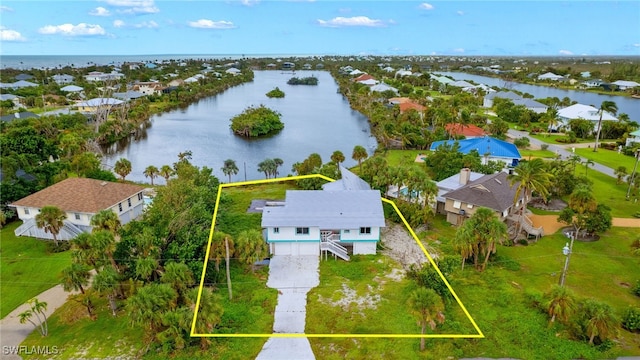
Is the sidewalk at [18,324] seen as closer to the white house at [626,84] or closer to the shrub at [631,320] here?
the shrub at [631,320]

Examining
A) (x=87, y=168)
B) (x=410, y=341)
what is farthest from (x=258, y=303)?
(x=87, y=168)

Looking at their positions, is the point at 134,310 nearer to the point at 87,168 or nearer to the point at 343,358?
the point at 343,358

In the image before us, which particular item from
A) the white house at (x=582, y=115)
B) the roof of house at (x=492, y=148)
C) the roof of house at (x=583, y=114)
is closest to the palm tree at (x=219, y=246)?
the roof of house at (x=492, y=148)

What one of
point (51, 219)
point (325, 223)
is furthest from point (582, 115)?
point (51, 219)

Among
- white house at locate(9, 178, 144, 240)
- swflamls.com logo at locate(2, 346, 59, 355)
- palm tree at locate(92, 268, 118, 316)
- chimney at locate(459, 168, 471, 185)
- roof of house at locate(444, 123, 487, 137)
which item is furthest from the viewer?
roof of house at locate(444, 123, 487, 137)

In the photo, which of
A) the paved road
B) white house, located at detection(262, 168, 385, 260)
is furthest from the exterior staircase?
the paved road

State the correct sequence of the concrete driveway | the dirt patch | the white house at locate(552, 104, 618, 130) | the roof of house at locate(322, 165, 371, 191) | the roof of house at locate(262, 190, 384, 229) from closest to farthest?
the concrete driveway → the roof of house at locate(262, 190, 384, 229) → the dirt patch → the roof of house at locate(322, 165, 371, 191) → the white house at locate(552, 104, 618, 130)

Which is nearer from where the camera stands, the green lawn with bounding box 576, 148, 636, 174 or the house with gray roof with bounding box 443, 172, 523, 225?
the house with gray roof with bounding box 443, 172, 523, 225

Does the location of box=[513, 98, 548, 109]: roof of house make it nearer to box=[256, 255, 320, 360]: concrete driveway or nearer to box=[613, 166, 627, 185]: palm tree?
box=[613, 166, 627, 185]: palm tree
